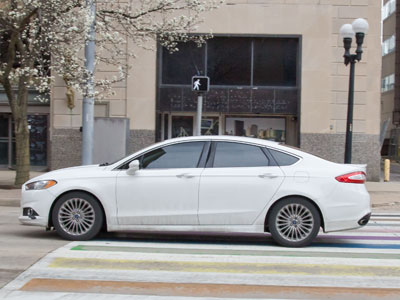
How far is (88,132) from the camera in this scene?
43.1 ft

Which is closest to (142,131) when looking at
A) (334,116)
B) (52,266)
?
(334,116)

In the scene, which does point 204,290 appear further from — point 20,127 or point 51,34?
point 20,127

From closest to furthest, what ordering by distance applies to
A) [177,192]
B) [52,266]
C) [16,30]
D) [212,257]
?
[52,266]
[212,257]
[177,192]
[16,30]

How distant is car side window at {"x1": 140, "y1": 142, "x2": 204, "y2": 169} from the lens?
24.7 ft

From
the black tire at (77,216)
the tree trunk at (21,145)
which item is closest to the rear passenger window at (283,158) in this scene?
the black tire at (77,216)

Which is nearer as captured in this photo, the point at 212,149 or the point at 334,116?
the point at 212,149

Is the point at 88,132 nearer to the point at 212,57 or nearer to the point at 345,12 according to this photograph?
the point at 212,57

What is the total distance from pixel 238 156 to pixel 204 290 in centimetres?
267

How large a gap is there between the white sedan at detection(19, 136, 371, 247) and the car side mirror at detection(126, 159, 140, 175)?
14mm

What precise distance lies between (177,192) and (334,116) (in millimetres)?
12795

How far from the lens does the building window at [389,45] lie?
4178cm

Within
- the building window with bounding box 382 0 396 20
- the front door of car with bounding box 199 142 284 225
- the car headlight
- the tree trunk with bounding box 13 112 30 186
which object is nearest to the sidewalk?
the tree trunk with bounding box 13 112 30 186

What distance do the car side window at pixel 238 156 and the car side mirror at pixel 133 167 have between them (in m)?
1.11

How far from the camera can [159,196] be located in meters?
7.36
